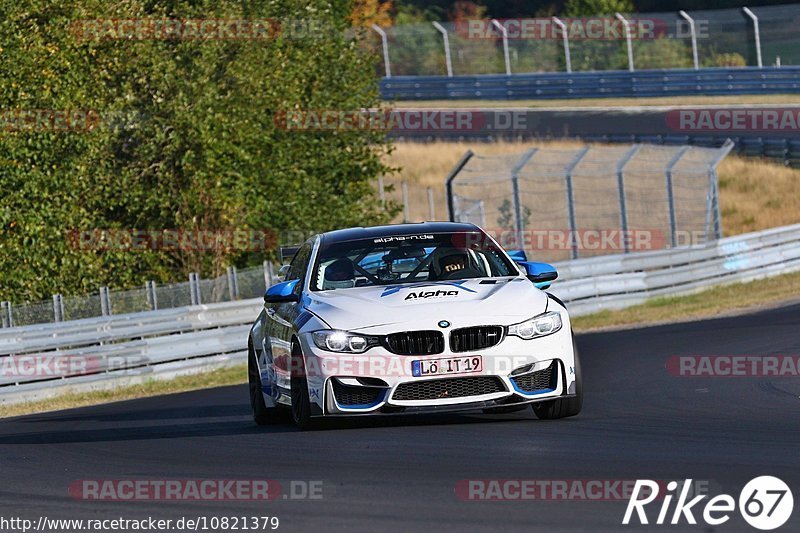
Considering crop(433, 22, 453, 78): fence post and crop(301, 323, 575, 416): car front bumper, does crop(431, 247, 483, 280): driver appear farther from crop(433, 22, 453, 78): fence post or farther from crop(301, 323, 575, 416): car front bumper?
crop(433, 22, 453, 78): fence post

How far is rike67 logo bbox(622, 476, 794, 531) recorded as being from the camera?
6723mm

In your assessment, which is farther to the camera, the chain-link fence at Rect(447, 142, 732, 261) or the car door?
the chain-link fence at Rect(447, 142, 732, 261)

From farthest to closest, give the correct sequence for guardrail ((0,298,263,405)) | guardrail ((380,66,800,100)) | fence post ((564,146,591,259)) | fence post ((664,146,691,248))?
guardrail ((380,66,800,100)) → fence post ((664,146,691,248)) → fence post ((564,146,591,259)) → guardrail ((0,298,263,405))

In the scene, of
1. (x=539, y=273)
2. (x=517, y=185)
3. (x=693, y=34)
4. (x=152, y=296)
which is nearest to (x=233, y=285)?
(x=152, y=296)

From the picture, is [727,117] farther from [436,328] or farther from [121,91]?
[436,328]

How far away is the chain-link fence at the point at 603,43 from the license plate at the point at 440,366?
119 ft

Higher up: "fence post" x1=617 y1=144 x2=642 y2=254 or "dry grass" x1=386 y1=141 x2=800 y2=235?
"fence post" x1=617 y1=144 x2=642 y2=254

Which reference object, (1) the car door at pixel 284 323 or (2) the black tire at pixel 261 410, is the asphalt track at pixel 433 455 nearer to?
(2) the black tire at pixel 261 410

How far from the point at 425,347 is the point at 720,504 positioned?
3.40 meters

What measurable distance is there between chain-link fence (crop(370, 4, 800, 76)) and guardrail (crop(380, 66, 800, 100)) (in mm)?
766

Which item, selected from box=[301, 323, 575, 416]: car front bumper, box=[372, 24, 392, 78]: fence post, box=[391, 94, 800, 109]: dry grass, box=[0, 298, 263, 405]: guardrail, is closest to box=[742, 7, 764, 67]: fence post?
box=[391, 94, 800, 109]: dry grass

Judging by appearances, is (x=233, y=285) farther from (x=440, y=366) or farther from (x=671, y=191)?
(x=440, y=366)

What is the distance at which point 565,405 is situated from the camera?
10.6 m

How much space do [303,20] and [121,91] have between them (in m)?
5.51
